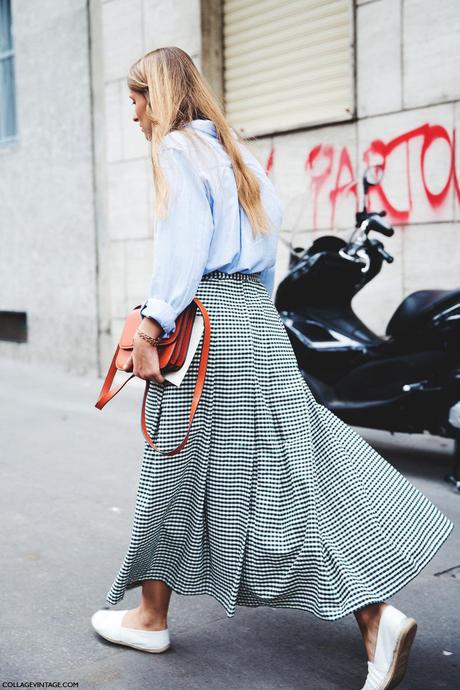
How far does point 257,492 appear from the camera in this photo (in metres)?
2.61

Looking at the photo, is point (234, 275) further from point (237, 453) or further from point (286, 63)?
point (286, 63)

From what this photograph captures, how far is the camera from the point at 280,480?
261 cm

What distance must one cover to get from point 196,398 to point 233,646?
2.96 feet

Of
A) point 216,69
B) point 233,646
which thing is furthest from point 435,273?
point 233,646

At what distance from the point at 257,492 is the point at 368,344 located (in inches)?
110

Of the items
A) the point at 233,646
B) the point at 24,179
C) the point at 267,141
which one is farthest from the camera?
the point at 24,179

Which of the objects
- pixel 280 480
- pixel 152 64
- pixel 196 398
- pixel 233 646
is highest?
pixel 152 64

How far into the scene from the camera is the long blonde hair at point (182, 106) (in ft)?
8.60

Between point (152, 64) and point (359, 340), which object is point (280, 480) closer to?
point (152, 64)

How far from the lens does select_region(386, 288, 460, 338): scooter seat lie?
471 cm

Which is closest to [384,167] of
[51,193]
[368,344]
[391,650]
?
[368,344]

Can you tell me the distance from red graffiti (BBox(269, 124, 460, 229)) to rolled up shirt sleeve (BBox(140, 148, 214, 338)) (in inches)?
161

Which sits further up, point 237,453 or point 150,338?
point 150,338

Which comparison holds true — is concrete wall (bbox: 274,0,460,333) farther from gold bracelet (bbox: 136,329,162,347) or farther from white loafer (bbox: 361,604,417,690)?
white loafer (bbox: 361,604,417,690)
